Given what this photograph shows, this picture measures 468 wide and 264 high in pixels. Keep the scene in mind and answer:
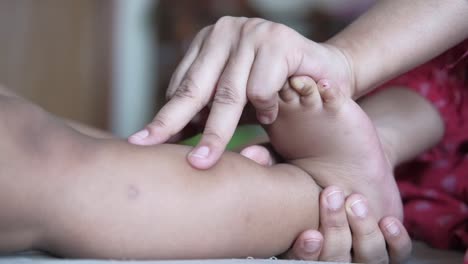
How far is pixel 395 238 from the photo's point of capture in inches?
29.2

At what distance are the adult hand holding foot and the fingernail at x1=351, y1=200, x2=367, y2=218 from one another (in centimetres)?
13

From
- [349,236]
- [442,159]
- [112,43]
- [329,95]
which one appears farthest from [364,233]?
[112,43]

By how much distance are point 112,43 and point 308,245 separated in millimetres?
2620

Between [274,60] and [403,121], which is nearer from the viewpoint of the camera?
[274,60]

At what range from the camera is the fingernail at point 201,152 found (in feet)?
2.15

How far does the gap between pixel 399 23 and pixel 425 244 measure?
12.3 inches

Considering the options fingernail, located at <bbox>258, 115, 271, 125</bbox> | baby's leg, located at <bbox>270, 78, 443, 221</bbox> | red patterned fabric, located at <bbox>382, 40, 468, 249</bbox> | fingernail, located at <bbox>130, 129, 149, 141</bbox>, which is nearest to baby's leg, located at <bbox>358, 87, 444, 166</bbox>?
red patterned fabric, located at <bbox>382, 40, 468, 249</bbox>

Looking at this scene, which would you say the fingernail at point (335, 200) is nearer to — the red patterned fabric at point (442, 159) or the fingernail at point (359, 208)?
the fingernail at point (359, 208)

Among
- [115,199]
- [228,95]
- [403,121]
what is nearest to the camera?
[115,199]

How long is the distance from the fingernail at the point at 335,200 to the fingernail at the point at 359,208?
0.01 m

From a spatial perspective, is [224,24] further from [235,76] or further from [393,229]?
[393,229]

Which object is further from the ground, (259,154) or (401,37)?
(401,37)

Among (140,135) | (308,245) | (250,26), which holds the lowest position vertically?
(308,245)

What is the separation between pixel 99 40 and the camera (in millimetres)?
3152
